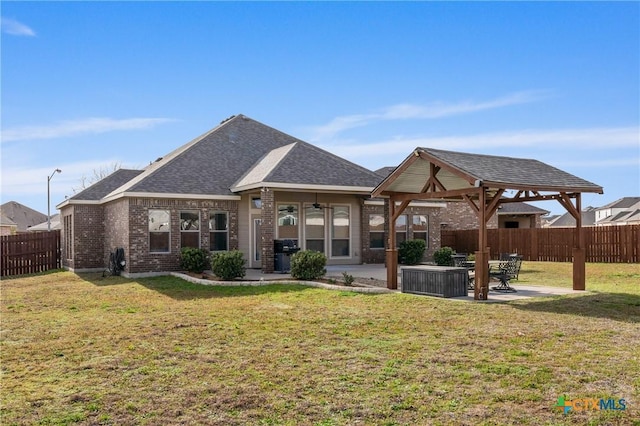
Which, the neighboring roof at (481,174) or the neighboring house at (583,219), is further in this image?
the neighboring house at (583,219)

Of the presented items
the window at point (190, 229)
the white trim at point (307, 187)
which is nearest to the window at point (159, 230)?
the window at point (190, 229)

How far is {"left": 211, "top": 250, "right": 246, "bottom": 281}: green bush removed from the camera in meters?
16.5

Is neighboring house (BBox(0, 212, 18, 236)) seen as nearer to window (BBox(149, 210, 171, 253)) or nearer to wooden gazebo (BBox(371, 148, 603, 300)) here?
window (BBox(149, 210, 171, 253))

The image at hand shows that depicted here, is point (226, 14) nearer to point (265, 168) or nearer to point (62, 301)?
point (265, 168)

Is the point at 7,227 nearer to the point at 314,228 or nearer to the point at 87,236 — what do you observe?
the point at 87,236

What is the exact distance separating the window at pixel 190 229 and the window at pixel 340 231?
17.5 feet

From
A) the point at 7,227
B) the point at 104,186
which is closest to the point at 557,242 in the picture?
the point at 104,186

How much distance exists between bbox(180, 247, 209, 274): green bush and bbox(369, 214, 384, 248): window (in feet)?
23.8

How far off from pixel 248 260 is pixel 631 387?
16.2 metres

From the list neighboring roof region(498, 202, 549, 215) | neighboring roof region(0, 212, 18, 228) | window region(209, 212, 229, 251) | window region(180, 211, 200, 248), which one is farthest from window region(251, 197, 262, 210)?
neighboring roof region(0, 212, 18, 228)

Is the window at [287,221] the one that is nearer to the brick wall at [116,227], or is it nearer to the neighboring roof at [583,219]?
the brick wall at [116,227]

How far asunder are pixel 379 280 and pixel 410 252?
6.96 meters

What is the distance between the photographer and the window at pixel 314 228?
2161cm

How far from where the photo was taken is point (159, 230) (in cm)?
1962
